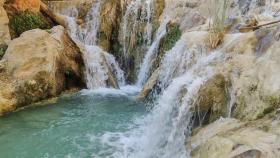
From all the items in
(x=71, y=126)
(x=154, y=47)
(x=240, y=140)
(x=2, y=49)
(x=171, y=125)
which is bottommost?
(x=71, y=126)

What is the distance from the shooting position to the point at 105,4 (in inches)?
481

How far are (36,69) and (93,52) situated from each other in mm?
2232

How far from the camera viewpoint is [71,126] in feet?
24.4

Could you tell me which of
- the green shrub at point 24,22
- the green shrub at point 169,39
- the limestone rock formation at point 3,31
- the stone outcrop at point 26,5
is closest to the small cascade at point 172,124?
the green shrub at point 169,39

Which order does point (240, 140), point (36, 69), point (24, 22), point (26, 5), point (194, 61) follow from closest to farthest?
point (240, 140) < point (194, 61) < point (36, 69) < point (24, 22) < point (26, 5)

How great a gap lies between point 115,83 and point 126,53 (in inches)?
54.6

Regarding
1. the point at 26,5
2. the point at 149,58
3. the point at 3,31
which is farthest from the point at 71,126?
the point at 26,5

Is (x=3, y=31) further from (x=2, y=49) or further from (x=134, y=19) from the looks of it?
(x=134, y=19)

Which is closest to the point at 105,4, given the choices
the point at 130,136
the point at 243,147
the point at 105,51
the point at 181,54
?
the point at 105,51

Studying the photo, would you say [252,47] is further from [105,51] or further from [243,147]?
[105,51]

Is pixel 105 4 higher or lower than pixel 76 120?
higher

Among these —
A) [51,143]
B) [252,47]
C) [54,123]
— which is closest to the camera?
[252,47]

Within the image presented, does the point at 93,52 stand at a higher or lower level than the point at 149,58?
higher

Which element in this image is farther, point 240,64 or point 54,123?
point 54,123
